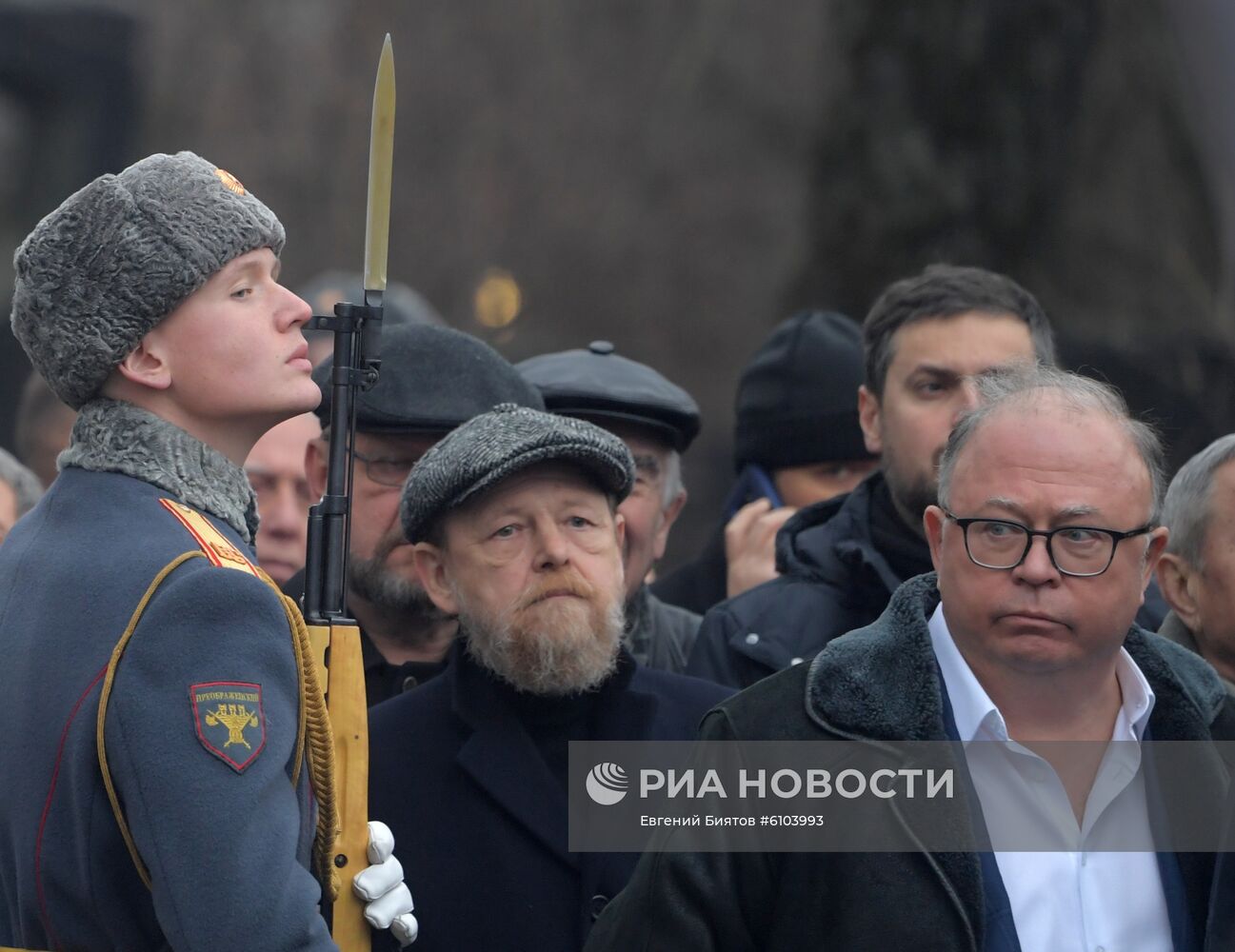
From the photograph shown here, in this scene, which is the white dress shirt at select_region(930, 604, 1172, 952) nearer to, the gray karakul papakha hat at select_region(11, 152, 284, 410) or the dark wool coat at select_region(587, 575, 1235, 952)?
the dark wool coat at select_region(587, 575, 1235, 952)

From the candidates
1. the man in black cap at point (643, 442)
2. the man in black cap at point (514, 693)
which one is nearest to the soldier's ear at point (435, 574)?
the man in black cap at point (514, 693)

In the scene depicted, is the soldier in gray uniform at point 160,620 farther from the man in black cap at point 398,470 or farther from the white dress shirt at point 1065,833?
the man in black cap at point 398,470

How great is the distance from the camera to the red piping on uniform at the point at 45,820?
9.12ft

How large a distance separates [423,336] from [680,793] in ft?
6.06

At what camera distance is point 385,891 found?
3.16 metres

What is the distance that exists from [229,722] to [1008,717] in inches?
45.8

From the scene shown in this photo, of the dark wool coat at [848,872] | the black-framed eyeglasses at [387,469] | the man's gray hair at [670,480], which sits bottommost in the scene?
the dark wool coat at [848,872]

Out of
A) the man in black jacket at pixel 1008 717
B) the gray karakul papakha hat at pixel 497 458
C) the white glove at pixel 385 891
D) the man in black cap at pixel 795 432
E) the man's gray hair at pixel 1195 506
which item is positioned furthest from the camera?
the man in black cap at pixel 795 432

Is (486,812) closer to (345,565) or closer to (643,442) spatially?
(345,565)

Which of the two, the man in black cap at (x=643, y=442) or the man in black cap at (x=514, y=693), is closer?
the man in black cap at (x=514, y=693)

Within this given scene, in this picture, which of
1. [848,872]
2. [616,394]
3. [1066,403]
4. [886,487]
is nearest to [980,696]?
[848,872]

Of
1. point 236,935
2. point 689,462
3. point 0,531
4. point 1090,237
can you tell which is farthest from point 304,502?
point 689,462

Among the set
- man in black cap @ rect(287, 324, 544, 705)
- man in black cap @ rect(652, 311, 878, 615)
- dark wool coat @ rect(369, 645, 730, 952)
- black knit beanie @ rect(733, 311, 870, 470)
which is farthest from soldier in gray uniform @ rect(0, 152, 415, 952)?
black knit beanie @ rect(733, 311, 870, 470)

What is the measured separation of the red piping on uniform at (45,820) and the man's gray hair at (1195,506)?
6.87 feet
